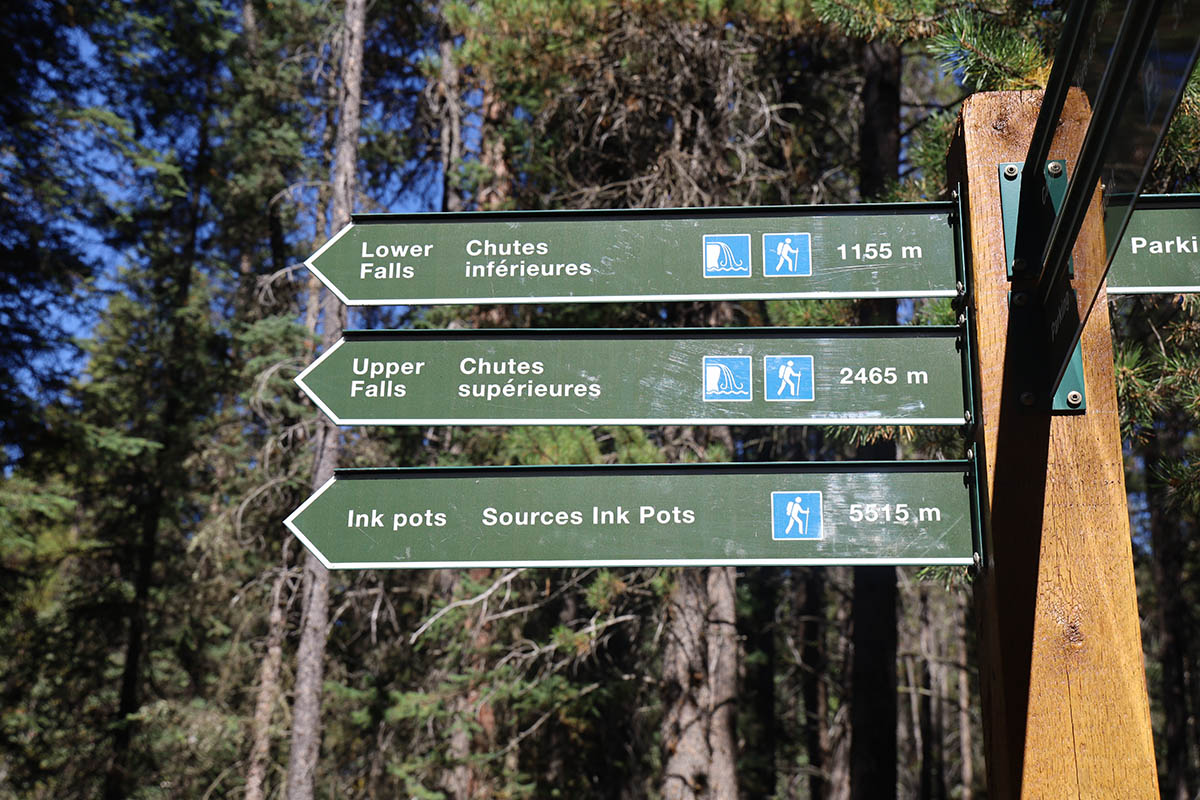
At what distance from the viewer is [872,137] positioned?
31.0 ft

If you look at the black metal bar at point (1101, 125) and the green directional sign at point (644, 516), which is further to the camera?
the green directional sign at point (644, 516)

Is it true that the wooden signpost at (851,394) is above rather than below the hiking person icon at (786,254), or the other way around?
below

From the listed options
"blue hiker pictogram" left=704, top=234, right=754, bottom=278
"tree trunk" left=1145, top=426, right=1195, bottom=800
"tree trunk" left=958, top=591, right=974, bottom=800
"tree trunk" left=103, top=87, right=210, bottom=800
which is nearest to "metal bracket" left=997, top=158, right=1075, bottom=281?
"blue hiker pictogram" left=704, top=234, right=754, bottom=278

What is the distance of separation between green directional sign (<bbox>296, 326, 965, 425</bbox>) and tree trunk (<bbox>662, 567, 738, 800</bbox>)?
235 inches

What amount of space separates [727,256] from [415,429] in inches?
460

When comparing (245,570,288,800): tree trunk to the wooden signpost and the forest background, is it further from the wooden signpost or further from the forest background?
the wooden signpost

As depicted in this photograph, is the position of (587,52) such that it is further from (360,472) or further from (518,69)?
(360,472)

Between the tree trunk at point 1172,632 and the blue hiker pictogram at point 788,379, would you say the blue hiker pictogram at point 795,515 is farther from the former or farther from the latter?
the tree trunk at point 1172,632

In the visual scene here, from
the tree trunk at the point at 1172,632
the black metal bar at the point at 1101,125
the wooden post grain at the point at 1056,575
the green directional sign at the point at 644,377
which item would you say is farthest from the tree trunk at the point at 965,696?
the black metal bar at the point at 1101,125

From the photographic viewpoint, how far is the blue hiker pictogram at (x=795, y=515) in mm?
2539

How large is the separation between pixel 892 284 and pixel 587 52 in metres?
7.49

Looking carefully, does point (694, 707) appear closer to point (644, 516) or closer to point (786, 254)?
point (644, 516)

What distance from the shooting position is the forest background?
8.59 meters

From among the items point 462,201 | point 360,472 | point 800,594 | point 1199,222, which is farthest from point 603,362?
point 800,594
